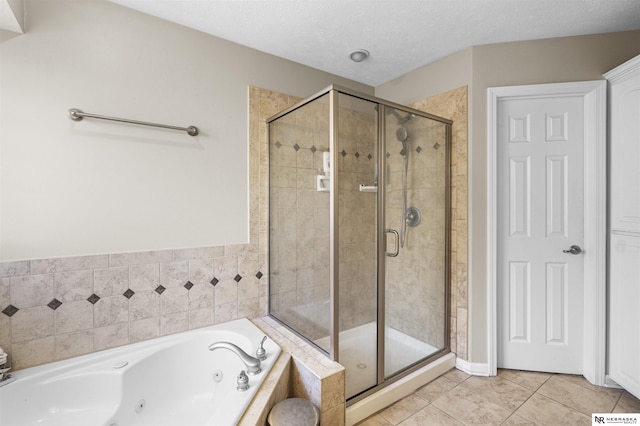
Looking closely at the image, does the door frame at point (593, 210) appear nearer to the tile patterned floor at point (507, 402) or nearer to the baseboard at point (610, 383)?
the baseboard at point (610, 383)

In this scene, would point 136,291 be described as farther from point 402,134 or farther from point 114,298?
point 402,134

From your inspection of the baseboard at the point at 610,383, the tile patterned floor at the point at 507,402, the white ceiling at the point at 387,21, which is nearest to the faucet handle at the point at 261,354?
the tile patterned floor at the point at 507,402

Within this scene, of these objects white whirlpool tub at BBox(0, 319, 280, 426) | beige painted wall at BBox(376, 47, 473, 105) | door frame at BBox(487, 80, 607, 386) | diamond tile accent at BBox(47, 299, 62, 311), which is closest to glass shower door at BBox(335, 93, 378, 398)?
white whirlpool tub at BBox(0, 319, 280, 426)

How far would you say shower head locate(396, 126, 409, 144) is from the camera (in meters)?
2.06

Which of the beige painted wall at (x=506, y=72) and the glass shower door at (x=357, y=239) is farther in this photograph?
the beige painted wall at (x=506, y=72)

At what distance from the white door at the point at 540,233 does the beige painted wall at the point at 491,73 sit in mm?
136

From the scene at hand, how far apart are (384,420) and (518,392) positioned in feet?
3.19

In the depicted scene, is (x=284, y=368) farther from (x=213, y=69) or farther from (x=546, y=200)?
(x=546, y=200)

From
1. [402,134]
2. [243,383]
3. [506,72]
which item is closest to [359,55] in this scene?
[402,134]

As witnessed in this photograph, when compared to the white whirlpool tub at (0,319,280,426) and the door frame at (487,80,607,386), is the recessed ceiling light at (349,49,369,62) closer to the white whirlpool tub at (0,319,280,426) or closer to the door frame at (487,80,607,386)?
the door frame at (487,80,607,386)

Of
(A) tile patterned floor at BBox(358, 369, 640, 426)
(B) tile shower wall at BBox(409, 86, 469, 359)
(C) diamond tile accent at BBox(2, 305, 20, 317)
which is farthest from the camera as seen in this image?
(B) tile shower wall at BBox(409, 86, 469, 359)

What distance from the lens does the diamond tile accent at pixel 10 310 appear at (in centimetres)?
147

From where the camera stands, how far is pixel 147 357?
5.44ft

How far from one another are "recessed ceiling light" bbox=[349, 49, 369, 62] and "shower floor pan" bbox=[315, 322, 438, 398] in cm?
203
